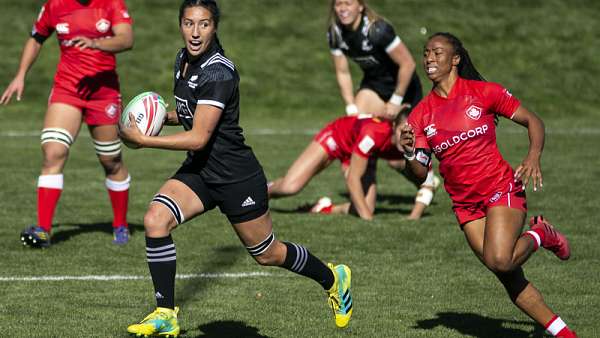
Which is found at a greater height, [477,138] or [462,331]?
[477,138]

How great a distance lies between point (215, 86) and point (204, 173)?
0.62 meters

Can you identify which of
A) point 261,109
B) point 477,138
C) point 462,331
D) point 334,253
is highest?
point 477,138

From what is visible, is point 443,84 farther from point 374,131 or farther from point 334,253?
point 374,131

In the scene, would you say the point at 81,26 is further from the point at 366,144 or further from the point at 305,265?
the point at 305,265

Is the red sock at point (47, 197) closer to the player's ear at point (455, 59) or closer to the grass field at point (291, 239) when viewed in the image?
the grass field at point (291, 239)

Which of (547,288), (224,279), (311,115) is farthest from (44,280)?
(311,115)

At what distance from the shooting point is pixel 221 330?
7.55 m

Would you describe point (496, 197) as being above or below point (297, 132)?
above

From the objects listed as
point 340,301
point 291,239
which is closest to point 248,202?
point 340,301

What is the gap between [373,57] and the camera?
12461mm

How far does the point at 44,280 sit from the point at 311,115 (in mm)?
14890

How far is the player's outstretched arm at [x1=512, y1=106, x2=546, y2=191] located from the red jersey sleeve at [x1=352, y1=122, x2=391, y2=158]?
502 centimetres

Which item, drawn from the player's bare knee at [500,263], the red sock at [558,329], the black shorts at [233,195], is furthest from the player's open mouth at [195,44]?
the red sock at [558,329]

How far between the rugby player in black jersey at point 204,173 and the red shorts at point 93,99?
3.22m
